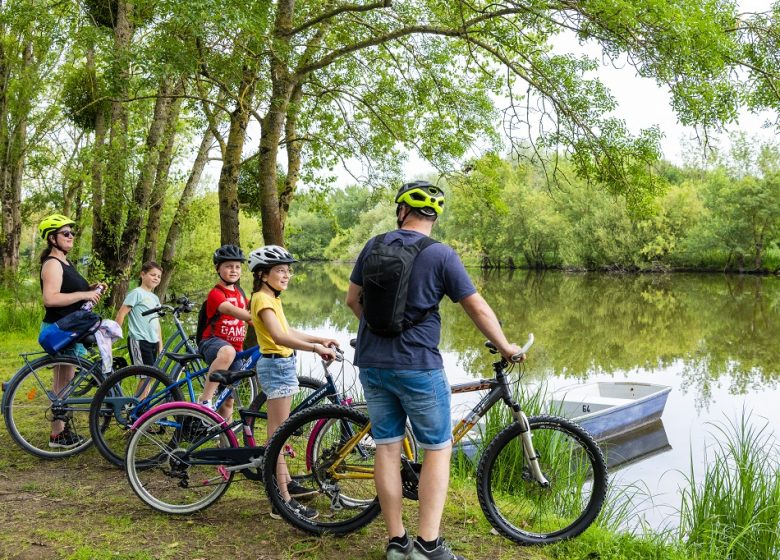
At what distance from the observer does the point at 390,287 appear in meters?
3.36

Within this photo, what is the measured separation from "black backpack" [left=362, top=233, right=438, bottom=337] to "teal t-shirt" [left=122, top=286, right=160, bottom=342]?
3601 millimetres

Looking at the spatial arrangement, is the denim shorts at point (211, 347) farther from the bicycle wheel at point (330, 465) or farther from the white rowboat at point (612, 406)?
the white rowboat at point (612, 406)

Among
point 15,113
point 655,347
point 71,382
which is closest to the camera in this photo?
point 71,382

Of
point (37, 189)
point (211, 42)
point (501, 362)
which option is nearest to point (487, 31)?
point (211, 42)

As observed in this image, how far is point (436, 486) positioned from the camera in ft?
11.4

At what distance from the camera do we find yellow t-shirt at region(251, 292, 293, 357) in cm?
424

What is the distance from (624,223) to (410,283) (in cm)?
5600

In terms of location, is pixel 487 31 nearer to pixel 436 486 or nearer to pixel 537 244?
pixel 436 486

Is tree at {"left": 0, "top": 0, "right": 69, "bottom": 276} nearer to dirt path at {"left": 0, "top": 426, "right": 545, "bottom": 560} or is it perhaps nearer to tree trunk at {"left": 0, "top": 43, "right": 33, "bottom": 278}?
tree trunk at {"left": 0, "top": 43, "right": 33, "bottom": 278}

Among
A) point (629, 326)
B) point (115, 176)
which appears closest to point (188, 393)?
point (115, 176)

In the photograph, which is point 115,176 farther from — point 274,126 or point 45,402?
point 45,402

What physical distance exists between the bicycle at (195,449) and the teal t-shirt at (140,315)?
2156 mm

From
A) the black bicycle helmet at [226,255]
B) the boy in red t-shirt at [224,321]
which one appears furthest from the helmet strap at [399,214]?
the black bicycle helmet at [226,255]

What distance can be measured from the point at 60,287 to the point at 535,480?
3.77m
